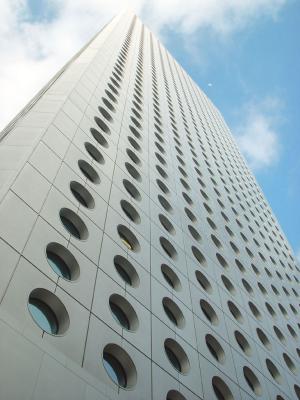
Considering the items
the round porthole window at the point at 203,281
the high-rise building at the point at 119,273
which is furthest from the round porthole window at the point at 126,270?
the round porthole window at the point at 203,281

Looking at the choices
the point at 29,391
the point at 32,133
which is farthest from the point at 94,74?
the point at 29,391

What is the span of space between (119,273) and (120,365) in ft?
9.04

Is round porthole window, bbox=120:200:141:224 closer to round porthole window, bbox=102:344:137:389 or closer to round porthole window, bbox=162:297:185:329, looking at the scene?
round porthole window, bbox=162:297:185:329

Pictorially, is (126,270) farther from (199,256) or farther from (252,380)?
(252,380)

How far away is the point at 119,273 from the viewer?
12102 millimetres

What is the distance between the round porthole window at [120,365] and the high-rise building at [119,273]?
0.09 feet

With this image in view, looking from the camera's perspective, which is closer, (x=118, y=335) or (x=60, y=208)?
(x=118, y=335)

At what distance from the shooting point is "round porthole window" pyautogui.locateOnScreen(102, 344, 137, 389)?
9555 millimetres

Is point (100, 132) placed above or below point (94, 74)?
below

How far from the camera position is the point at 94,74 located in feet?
73.5

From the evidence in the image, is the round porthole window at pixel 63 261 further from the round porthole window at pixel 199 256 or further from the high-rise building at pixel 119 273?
the round porthole window at pixel 199 256

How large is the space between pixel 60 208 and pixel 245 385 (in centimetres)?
764

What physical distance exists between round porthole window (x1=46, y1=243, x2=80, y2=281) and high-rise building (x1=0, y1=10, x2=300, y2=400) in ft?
0.10

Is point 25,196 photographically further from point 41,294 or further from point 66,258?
point 41,294
